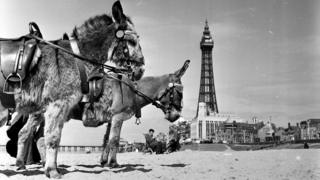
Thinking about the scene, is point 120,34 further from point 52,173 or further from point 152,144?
A: point 152,144

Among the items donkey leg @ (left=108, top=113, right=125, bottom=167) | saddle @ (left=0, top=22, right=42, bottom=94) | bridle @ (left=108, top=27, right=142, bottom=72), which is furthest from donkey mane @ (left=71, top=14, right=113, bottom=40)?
donkey leg @ (left=108, top=113, right=125, bottom=167)

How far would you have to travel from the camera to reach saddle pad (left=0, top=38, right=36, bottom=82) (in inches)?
183

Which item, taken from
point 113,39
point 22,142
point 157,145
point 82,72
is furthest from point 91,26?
point 157,145

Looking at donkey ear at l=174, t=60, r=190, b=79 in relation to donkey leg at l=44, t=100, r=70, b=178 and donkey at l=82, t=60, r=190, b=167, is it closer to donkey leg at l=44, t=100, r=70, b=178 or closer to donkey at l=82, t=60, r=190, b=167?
donkey at l=82, t=60, r=190, b=167

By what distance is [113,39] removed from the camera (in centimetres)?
551

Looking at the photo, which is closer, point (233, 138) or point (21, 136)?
point (21, 136)

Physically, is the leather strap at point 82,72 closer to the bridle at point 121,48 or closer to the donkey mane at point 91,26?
the donkey mane at point 91,26

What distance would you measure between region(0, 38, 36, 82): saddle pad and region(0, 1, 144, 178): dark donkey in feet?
0.35

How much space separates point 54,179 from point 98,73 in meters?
1.73

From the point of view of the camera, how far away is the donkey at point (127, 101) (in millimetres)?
6461

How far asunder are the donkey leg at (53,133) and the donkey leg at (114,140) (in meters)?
1.80

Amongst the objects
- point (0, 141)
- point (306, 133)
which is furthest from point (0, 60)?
point (306, 133)

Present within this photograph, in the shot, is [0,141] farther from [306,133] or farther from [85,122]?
[306,133]

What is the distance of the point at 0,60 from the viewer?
473cm
